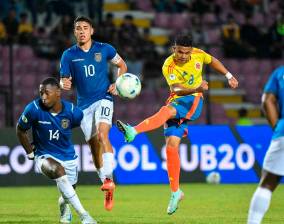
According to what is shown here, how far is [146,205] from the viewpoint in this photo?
12906 millimetres

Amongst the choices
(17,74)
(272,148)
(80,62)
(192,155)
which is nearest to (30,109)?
(80,62)

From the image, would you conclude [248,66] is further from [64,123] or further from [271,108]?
[271,108]

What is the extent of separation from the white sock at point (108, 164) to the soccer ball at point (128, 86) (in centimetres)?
80

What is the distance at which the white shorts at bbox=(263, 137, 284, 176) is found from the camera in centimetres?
759

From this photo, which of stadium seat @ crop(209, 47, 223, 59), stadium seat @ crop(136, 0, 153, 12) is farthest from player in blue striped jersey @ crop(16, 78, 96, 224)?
stadium seat @ crop(136, 0, 153, 12)

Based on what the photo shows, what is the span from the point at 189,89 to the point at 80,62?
1.40 metres

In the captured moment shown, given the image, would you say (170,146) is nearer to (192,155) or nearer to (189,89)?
(189,89)

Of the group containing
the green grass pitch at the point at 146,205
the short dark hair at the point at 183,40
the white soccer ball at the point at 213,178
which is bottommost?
the white soccer ball at the point at 213,178

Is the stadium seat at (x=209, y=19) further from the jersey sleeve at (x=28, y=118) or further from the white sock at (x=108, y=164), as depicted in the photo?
the jersey sleeve at (x=28, y=118)

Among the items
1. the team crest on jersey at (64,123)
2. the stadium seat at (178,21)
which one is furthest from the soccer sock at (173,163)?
the stadium seat at (178,21)

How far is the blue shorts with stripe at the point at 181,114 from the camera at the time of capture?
1151cm

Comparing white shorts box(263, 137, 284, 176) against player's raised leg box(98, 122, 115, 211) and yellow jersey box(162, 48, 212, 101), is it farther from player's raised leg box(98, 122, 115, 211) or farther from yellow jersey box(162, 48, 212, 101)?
yellow jersey box(162, 48, 212, 101)

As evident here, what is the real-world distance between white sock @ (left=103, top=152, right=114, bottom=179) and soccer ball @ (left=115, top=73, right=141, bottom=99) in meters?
0.80

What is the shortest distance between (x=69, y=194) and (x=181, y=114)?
251 centimetres
